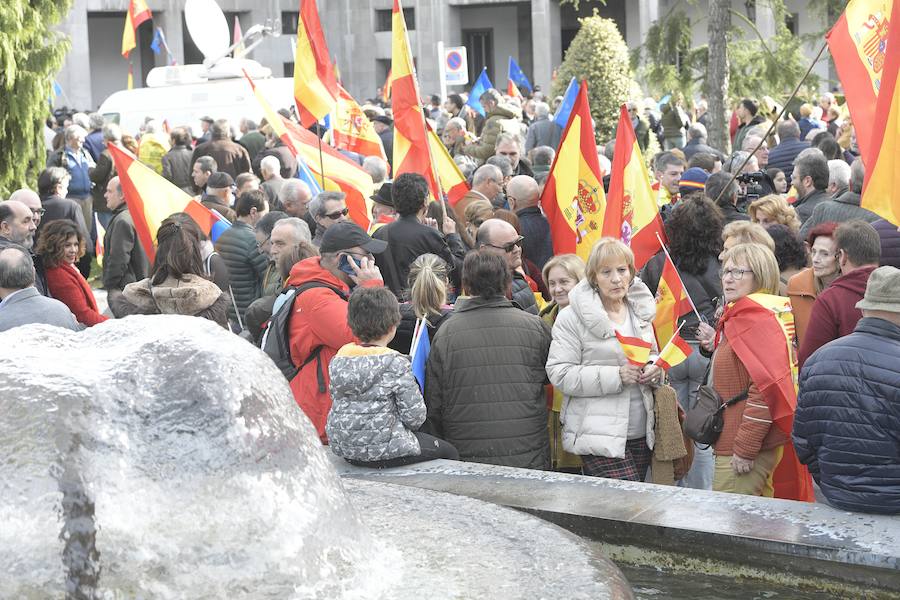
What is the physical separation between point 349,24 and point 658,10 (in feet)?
31.8

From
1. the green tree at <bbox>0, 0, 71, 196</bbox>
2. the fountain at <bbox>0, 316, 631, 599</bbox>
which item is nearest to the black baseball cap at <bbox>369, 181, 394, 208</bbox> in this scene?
the green tree at <bbox>0, 0, 71, 196</bbox>

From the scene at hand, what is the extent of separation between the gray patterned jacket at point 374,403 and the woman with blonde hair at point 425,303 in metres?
0.84

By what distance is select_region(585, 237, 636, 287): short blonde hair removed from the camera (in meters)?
5.57

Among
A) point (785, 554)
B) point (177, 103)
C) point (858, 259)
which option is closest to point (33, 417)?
point (785, 554)

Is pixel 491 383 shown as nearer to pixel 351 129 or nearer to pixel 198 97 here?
pixel 351 129

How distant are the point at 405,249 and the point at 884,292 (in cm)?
346

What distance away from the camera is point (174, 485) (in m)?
2.77

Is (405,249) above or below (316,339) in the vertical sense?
above

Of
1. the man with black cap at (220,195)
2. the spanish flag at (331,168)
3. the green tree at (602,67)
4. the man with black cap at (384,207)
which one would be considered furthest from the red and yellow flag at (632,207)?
the green tree at (602,67)

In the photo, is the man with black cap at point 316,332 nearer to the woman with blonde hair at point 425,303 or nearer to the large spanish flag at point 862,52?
the woman with blonde hair at point 425,303

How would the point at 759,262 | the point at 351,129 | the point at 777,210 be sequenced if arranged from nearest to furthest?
the point at 759,262 < the point at 777,210 < the point at 351,129

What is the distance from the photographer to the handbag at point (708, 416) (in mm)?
5336

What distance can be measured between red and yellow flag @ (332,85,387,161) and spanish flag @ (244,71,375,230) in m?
→ 0.82

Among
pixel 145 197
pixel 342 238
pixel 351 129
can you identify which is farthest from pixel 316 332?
pixel 351 129
